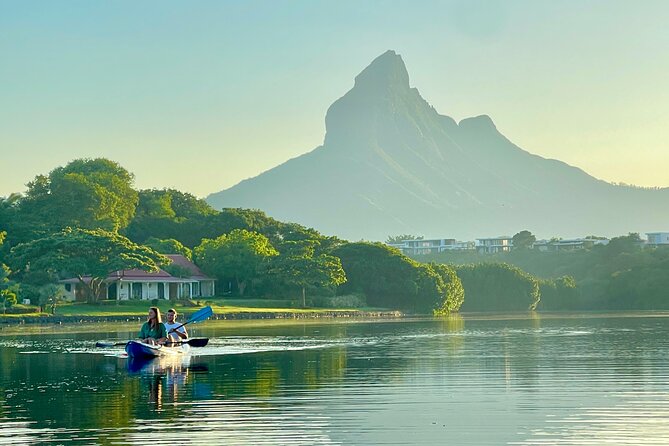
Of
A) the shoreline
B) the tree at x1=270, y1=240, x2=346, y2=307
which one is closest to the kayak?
the shoreline

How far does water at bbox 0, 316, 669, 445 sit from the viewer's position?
62.2ft

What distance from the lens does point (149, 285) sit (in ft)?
318

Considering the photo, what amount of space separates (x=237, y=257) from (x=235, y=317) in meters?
21.3

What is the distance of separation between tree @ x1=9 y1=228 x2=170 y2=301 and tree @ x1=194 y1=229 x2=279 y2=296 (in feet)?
52.1

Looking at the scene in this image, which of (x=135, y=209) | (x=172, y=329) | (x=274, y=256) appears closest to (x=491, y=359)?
(x=172, y=329)

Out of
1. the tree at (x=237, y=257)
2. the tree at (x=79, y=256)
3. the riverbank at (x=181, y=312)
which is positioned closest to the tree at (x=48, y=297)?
the riverbank at (x=181, y=312)

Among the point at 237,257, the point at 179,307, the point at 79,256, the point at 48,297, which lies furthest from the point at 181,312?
the point at 237,257

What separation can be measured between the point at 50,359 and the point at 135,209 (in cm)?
8574

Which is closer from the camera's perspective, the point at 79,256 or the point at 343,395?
the point at 343,395

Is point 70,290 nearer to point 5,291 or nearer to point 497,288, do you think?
point 5,291

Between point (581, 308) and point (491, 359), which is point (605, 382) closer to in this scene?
point (491, 359)

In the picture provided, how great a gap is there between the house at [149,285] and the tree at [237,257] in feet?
5.77

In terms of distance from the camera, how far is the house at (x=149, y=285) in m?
92.8

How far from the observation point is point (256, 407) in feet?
74.2
